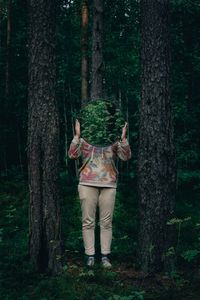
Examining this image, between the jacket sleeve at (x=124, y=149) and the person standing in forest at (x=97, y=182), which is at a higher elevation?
the jacket sleeve at (x=124, y=149)

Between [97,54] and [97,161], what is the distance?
714 cm

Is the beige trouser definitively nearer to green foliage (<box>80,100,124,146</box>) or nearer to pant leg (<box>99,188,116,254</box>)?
pant leg (<box>99,188,116,254</box>)

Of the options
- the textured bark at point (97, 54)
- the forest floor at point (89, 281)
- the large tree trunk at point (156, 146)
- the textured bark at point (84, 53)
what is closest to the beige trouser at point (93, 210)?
the forest floor at point (89, 281)

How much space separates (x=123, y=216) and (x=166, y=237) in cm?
365

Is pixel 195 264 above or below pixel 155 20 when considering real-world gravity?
below

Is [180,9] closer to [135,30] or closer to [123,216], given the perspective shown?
[135,30]

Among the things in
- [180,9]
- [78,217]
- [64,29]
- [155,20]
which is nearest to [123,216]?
[78,217]

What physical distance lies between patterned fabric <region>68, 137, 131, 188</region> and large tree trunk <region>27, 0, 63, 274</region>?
485 mm

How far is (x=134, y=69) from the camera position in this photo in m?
15.7

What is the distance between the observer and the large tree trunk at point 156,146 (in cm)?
734

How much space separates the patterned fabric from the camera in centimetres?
772

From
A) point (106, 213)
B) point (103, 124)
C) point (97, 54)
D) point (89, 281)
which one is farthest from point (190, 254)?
point (97, 54)

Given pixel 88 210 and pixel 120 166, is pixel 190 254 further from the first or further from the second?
pixel 120 166

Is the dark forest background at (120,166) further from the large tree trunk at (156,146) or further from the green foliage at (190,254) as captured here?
the large tree trunk at (156,146)
